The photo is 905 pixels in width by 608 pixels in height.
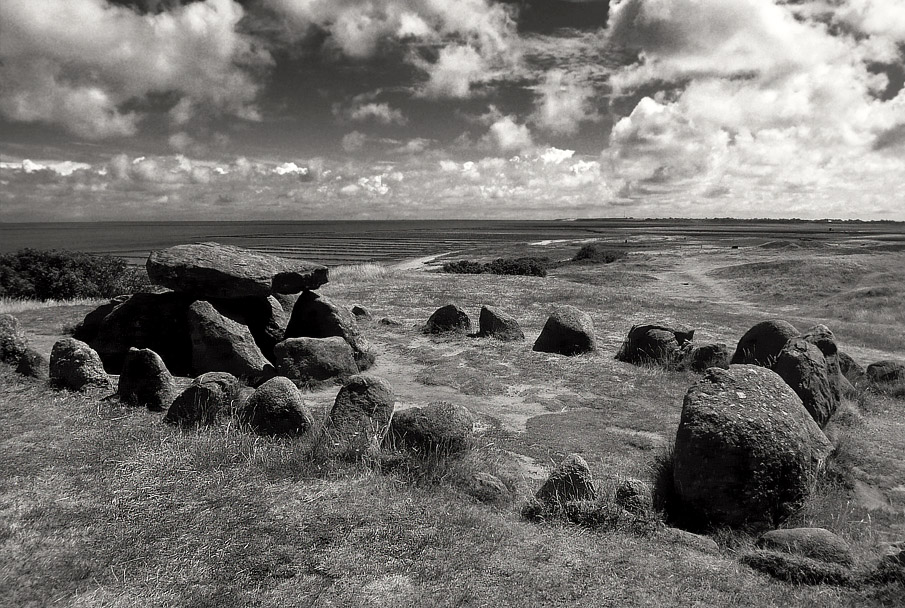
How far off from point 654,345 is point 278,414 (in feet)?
35.2

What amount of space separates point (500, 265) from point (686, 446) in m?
48.3

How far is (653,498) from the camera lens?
7480 mm

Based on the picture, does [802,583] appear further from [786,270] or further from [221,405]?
[786,270]

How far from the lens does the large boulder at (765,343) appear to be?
1335 centimetres

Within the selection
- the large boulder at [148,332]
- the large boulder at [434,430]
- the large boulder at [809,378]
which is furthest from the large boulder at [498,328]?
the large boulder at [434,430]

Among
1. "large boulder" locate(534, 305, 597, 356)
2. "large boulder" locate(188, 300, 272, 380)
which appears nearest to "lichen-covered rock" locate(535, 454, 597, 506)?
"large boulder" locate(188, 300, 272, 380)

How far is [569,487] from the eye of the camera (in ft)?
22.1

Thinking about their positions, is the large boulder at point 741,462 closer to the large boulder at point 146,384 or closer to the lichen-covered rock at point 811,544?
the lichen-covered rock at point 811,544

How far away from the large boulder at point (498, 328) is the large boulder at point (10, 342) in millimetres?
11820

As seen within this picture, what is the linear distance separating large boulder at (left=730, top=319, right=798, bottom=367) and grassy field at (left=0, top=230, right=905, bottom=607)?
2.03 m

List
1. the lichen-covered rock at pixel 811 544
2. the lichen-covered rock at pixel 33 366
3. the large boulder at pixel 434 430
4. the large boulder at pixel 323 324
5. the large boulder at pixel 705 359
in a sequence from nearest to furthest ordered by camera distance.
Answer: the lichen-covered rock at pixel 811 544 → the large boulder at pixel 434 430 → the lichen-covered rock at pixel 33 366 → the large boulder at pixel 705 359 → the large boulder at pixel 323 324

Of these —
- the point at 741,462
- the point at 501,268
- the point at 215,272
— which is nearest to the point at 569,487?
the point at 741,462

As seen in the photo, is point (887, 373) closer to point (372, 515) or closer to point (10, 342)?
point (372, 515)

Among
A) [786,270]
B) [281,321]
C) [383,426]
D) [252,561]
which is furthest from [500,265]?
[252,561]
